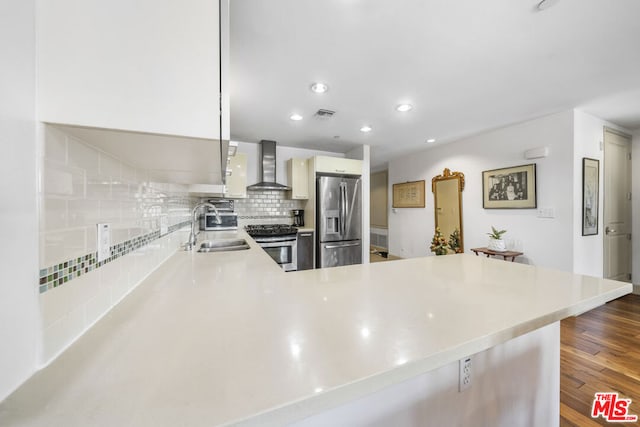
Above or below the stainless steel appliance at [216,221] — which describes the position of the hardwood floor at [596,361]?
below

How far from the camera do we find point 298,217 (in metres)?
4.19

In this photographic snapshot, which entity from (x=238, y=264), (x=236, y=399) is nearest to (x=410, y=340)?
(x=236, y=399)

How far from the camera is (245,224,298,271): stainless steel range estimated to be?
10.5ft

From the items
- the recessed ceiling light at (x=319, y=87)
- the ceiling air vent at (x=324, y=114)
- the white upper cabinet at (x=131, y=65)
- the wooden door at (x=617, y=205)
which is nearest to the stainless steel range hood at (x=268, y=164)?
the ceiling air vent at (x=324, y=114)

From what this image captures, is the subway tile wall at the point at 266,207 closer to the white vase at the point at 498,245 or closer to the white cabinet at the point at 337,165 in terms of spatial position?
the white cabinet at the point at 337,165

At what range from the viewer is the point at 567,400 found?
152cm

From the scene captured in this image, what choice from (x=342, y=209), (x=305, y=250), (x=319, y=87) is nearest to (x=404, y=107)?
(x=319, y=87)

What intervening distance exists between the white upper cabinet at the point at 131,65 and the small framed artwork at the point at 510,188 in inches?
149

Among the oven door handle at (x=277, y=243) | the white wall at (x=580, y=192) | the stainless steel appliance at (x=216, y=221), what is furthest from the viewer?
the stainless steel appliance at (x=216, y=221)

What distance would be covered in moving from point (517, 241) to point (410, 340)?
11.9 ft

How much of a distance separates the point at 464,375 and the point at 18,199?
→ 1253 millimetres

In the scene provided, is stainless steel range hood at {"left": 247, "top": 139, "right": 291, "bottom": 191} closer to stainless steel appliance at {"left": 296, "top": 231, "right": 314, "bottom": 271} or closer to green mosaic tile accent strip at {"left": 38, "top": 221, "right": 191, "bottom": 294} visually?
stainless steel appliance at {"left": 296, "top": 231, "right": 314, "bottom": 271}

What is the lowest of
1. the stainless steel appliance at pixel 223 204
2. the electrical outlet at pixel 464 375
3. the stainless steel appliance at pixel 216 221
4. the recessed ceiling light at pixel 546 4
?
the electrical outlet at pixel 464 375

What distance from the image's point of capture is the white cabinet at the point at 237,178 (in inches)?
141
